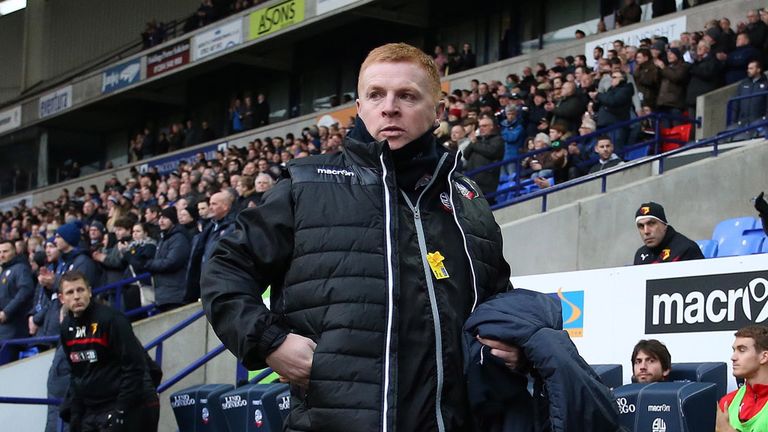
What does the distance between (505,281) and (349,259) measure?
533 millimetres

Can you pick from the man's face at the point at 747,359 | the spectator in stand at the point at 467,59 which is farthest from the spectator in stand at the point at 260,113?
the man's face at the point at 747,359

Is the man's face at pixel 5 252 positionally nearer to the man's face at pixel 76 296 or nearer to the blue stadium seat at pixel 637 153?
the man's face at pixel 76 296

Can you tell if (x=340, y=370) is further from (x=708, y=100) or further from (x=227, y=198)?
(x=708, y=100)

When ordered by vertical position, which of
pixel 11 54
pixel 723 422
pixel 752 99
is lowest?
pixel 723 422

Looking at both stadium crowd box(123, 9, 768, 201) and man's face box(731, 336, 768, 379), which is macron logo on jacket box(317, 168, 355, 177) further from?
stadium crowd box(123, 9, 768, 201)

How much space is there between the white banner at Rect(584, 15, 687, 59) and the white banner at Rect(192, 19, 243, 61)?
10647 mm

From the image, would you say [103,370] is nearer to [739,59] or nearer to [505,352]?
[505,352]

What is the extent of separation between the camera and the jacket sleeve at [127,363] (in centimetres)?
728

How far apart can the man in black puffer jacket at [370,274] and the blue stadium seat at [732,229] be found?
694 centimetres

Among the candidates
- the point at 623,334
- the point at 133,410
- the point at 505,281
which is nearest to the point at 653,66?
the point at 623,334

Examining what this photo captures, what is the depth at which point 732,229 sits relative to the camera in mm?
9766

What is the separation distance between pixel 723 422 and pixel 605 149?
6.39 m

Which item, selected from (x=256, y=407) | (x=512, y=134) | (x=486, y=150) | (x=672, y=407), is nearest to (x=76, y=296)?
(x=256, y=407)

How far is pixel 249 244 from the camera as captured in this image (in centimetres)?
296
